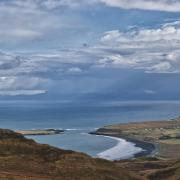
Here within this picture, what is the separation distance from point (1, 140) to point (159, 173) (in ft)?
120

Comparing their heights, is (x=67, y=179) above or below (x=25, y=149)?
below

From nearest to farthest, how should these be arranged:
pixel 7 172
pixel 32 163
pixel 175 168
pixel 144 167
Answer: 1. pixel 7 172
2. pixel 32 163
3. pixel 175 168
4. pixel 144 167

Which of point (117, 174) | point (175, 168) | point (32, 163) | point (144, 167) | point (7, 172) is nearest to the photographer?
point (7, 172)

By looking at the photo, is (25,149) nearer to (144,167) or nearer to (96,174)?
(96,174)

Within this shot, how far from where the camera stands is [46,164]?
6244cm

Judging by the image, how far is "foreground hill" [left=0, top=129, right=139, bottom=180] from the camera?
58688 mm

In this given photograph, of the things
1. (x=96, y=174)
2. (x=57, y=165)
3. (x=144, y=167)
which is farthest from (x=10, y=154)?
(x=144, y=167)

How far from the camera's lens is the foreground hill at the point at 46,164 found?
58688 mm

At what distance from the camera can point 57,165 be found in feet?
204

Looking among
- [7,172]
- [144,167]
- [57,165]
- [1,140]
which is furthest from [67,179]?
[144,167]

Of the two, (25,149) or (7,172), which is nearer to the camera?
(7,172)

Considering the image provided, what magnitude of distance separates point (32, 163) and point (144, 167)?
71674 millimetres

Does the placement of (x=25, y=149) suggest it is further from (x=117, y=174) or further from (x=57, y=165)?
(x=117, y=174)

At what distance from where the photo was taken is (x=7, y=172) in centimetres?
5719
